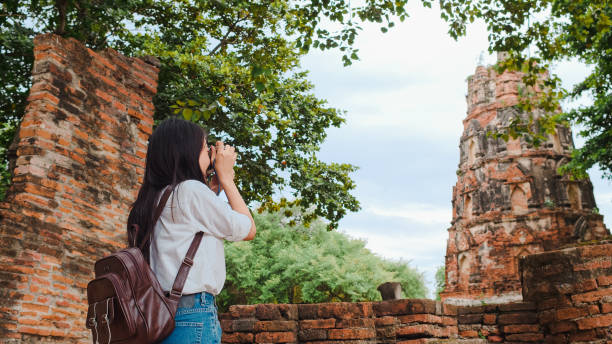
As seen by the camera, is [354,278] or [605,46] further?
[354,278]

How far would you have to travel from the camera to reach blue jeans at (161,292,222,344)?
5.65 feet

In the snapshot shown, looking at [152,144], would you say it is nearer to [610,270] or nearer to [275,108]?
[610,270]

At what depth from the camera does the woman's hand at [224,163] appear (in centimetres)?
215

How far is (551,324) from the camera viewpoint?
465 centimetres

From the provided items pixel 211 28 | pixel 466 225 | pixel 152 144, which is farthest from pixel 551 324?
pixel 466 225

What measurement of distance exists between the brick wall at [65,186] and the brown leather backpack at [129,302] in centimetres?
367

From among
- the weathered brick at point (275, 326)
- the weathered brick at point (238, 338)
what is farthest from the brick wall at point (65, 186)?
the weathered brick at point (275, 326)

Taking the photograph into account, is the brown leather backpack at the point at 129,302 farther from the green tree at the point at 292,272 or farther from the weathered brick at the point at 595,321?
the green tree at the point at 292,272

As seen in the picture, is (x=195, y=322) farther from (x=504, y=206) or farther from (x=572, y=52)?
(x=504, y=206)

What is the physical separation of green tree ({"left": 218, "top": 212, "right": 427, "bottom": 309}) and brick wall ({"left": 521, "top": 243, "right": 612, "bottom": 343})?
14768 millimetres

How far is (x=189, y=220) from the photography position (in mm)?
1892

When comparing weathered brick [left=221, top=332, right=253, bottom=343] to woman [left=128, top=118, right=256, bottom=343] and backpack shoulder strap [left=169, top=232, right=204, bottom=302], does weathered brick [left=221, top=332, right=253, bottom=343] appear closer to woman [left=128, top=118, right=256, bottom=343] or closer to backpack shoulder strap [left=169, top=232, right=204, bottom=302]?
woman [left=128, top=118, right=256, bottom=343]

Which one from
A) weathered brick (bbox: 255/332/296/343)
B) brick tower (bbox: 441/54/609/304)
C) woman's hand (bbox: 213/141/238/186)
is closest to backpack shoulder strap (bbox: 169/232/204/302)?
woman's hand (bbox: 213/141/238/186)

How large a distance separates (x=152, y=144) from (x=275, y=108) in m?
8.40
